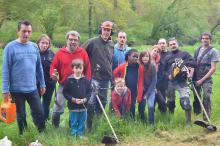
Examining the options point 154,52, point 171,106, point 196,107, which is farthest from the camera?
point 196,107

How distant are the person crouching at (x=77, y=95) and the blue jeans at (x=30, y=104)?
1.62 feet

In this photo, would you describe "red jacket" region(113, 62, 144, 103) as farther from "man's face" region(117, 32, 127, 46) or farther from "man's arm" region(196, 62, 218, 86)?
"man's arm" region(196, 62, 218, 86)

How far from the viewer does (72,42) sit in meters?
7.01

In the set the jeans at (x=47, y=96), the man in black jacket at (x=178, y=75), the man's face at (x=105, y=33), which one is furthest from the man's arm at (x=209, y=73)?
the jeans at (x=47, y=96)

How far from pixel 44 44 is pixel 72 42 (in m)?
0.78

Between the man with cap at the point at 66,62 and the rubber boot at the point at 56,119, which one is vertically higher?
the man with cap at the point at 66,62

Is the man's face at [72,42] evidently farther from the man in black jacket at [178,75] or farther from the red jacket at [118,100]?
the man in black jacket at [178,75]

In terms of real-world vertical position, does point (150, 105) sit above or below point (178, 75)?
below

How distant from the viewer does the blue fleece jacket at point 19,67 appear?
21.2ft

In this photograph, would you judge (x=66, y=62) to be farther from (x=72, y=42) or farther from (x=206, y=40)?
(x=206, y=40)

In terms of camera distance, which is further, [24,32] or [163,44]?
[163,44]

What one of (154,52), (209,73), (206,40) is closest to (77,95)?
(154,52)

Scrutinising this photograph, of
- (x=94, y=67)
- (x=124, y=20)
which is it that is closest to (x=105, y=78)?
(x=94, y=67)

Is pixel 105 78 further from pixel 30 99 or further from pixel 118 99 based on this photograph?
pixel 30 99
